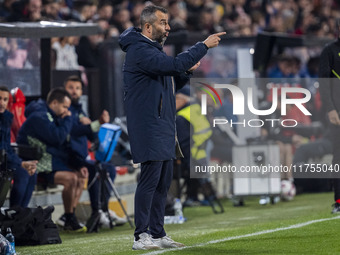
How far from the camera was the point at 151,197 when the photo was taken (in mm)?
8562

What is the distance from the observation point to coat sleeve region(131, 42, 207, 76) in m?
8.32

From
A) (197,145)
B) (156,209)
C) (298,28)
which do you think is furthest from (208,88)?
(298,28)

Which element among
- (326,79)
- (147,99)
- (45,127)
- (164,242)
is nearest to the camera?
(147,99)

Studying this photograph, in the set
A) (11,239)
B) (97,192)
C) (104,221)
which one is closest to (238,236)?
(11,239)

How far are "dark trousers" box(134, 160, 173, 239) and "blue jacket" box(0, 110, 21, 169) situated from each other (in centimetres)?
308

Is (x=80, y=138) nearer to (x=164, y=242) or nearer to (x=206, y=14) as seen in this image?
(x=164, y=242)

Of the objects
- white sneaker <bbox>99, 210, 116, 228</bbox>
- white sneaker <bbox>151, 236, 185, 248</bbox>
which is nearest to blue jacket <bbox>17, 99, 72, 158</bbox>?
white sneaker <bbox>99, 210, 116, 228</bbox>

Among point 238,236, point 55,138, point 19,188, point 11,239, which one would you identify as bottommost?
point 238,236

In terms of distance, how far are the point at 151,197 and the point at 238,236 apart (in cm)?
161

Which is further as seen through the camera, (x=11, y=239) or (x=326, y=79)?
(x=326, y=79)

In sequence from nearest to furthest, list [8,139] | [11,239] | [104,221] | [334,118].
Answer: [11,239] → [8,139] → [334,118] → [104,221]

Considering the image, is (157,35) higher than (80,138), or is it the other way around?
(157,35)

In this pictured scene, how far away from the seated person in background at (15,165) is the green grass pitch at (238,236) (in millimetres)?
705

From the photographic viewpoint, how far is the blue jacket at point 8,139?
11.2 metres
